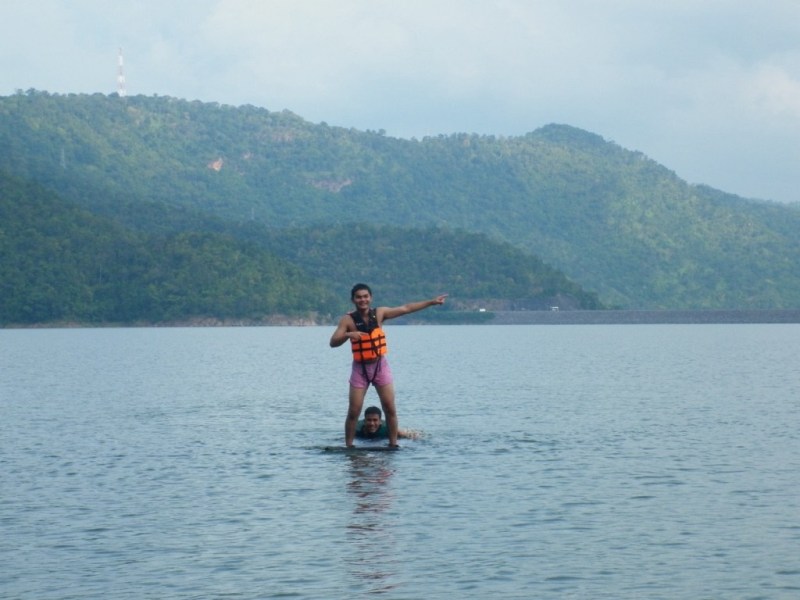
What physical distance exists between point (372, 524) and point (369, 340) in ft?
22.0

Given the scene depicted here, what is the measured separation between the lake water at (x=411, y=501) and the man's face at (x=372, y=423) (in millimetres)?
1044

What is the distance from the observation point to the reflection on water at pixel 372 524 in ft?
59.0

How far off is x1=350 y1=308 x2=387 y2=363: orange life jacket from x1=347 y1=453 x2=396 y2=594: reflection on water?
2508mm

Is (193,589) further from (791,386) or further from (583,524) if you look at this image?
(791,386)

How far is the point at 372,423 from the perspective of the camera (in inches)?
1287

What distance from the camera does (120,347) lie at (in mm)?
127188

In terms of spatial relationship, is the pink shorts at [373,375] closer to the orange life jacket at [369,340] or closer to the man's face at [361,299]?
the orange life jacket at [369,340]

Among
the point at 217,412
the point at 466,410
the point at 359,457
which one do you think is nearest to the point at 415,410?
the point at 466,410

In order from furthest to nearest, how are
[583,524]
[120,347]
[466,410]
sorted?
[120,347], [466,410], [583,524]

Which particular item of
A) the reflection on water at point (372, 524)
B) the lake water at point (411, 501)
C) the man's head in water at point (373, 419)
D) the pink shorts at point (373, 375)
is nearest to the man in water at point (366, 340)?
the pink shorts at point (373, 375)

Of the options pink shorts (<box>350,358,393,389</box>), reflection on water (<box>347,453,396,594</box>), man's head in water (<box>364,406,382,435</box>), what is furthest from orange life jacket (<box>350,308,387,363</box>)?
man's head in water (<box>364,406,382,435</box>)

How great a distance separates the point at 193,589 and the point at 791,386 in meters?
48.5

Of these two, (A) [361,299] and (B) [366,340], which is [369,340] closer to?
(B) [366,340]

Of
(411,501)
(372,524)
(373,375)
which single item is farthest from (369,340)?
(372,524)
